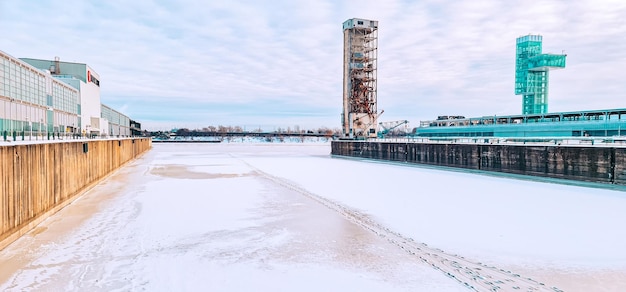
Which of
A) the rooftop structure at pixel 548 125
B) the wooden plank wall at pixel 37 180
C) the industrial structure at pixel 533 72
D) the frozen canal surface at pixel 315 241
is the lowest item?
the frozen canal surface at pixel 315 241

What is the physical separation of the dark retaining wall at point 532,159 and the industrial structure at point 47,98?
23.6 m

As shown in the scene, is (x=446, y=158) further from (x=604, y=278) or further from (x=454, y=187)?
(x=604, y=278)

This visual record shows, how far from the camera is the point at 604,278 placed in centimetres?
705

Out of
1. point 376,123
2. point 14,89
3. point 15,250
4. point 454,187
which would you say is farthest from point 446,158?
point 14,89

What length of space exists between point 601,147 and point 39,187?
22.5m

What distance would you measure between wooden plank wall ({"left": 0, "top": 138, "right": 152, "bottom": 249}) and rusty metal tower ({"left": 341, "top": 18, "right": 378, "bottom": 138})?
3903cm

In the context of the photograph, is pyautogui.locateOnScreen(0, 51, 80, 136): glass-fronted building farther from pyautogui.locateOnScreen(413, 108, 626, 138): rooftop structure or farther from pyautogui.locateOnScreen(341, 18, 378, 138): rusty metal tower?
pyautogui.locateOnScreen(413, 108, 626, 138): rooftop structure

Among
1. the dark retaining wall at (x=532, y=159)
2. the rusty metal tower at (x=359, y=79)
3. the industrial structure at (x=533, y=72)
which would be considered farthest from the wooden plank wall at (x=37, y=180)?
the industrial structure at (x=533, y=72)

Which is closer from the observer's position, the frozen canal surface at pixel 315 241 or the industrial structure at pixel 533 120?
the frozen canal surface at pixel 315 241

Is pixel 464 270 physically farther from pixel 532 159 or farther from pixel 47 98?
pixel 47 98

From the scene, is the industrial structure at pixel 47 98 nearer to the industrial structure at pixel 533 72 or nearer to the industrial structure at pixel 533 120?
the industrial structure at pixel 533 120

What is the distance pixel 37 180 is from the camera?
11.7m

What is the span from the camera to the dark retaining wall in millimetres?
18797

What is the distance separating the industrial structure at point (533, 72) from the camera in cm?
9419
